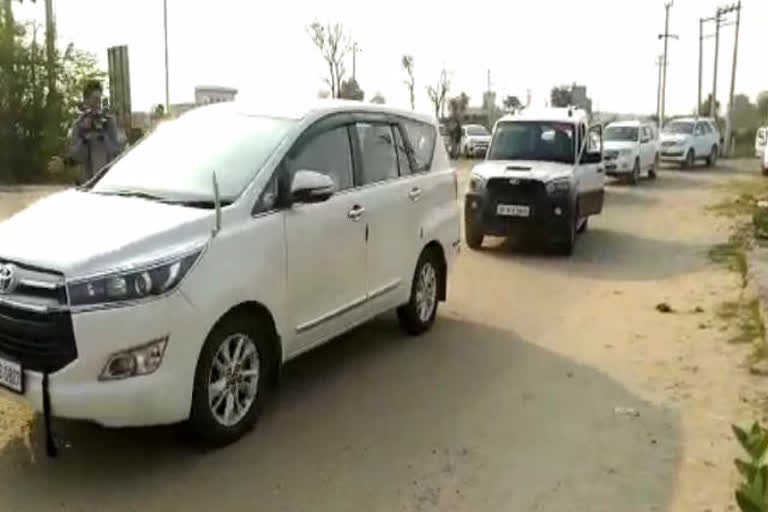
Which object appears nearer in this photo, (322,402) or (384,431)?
(384,431)

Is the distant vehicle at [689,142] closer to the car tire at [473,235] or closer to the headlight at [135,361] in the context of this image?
the car tire at [473,235]

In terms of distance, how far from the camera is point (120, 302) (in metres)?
3.91

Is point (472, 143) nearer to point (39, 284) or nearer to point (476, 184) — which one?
point (476, 184)

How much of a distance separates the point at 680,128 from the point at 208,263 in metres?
31.5

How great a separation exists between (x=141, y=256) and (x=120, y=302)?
0.28 meters

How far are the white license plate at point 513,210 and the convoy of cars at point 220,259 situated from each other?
12.7 feet

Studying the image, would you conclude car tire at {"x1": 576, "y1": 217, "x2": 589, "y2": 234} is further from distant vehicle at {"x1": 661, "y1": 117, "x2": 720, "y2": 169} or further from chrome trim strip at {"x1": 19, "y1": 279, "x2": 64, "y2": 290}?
distant vehicle at {"x1": 661, "y1": 117, "x2": 720, "y2": 169}

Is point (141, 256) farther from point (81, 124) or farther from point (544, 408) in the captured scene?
point (81, 124)

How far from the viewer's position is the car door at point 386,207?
5.91 meters

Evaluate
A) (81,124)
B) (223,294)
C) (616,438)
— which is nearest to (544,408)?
(616,438)

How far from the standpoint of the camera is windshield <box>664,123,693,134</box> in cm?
3244

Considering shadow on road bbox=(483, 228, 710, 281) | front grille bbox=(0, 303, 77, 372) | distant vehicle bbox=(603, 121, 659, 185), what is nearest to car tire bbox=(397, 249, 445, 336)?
front grille bbox=(0, 303, 77, 372)

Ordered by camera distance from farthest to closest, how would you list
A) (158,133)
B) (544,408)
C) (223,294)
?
(158,133) → (544,408) → (223,294)

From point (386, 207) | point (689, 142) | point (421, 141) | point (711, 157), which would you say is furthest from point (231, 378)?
point (711, 157)
